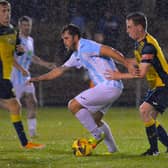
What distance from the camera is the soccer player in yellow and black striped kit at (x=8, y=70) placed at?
35.9 ft

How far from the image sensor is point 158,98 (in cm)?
963

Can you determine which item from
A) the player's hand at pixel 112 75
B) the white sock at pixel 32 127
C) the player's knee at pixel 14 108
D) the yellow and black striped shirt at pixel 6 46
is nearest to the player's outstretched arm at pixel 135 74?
the player's hand at pixel 112 75

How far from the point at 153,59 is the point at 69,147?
6.99 feet

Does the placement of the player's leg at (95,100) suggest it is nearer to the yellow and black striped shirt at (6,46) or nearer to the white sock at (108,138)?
the white sock at (108,138)

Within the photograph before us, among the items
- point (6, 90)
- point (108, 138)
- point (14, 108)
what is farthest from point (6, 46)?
point (108, 138)

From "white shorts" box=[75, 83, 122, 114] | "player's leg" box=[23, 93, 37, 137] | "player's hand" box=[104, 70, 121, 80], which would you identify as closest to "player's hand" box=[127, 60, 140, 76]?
"player's hand" box=[104, 70, 121, 80]

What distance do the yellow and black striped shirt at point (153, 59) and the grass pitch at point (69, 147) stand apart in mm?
858

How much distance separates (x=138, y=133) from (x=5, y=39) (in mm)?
3586

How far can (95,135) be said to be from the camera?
32.6 feet

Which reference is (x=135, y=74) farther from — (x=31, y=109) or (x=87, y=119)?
(x=31, y=109)

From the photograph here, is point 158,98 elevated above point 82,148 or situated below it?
above

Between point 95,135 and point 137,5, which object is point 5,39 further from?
point 137,5

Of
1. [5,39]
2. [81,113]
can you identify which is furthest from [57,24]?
[81,113]

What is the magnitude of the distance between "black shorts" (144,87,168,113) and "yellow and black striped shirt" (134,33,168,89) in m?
0.07
